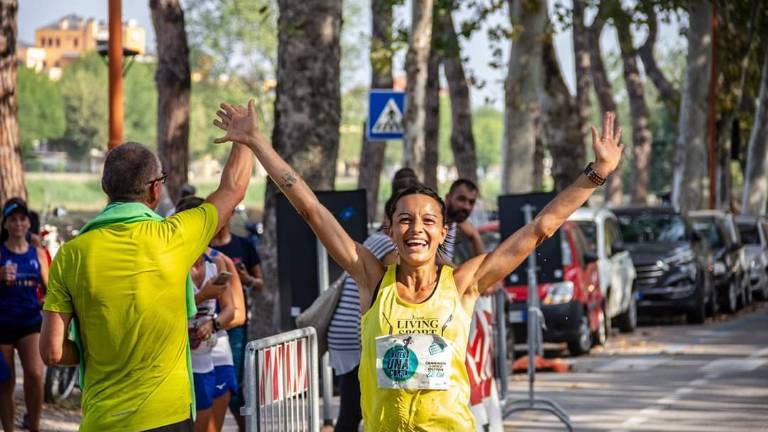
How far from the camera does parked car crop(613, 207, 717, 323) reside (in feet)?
80.0

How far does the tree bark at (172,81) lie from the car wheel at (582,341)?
667 cm

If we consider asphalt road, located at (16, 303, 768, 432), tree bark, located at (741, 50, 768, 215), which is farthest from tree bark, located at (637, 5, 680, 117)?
asphalt road, located at (16, 303, 768, 432)

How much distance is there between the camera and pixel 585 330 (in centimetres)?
1931

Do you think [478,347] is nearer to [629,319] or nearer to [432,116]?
[629,319]

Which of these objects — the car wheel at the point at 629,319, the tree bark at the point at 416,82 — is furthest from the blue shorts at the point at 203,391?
the car wheel at the point at 629,319

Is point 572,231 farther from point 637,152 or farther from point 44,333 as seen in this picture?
point 637,152

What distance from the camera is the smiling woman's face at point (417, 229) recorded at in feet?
Result: 19.2

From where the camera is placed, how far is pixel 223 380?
29.1ft

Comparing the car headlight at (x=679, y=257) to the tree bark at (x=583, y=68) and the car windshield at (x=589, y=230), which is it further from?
the tree bark at (x=583, y=68)

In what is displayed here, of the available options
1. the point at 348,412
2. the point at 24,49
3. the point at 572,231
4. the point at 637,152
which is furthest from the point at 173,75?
the point at 24,49

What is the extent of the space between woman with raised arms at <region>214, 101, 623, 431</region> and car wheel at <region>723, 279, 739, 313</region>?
2191cm

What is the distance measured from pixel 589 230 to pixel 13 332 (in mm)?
11513

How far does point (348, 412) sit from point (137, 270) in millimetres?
3318

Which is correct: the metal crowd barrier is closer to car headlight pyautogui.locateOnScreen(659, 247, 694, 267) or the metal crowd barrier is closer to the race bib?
the race bib
